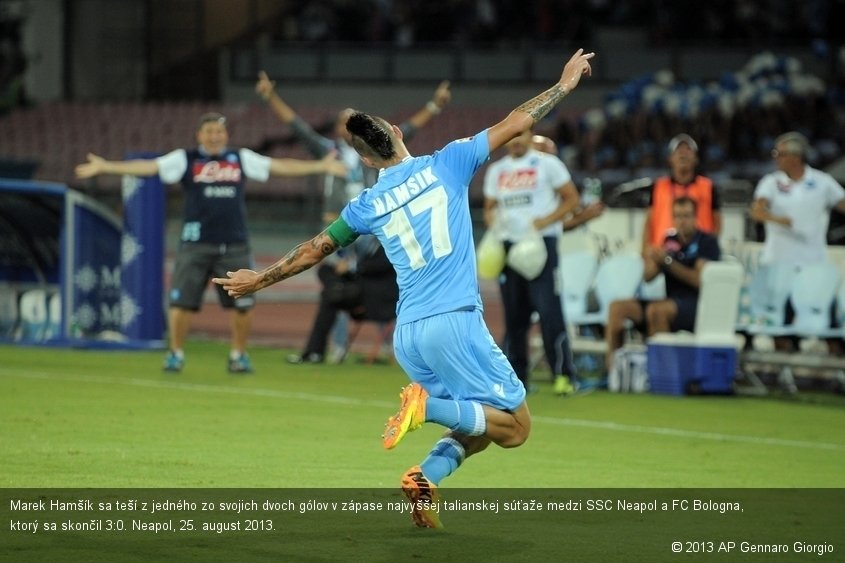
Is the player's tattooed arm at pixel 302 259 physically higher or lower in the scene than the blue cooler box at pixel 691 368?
higher

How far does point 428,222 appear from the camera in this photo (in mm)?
7664

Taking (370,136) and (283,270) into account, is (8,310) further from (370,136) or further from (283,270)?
(370,136)

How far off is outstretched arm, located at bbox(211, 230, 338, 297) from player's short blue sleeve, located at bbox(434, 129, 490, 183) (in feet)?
2.20

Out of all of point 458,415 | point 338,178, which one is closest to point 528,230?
point 338,178

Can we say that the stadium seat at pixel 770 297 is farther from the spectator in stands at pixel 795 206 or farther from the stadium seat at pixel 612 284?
the stadium seat at pixel 612 284

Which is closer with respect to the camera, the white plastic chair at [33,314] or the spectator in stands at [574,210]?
the spectator in stands at [574,210]

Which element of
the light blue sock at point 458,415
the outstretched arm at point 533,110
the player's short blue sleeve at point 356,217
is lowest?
the light blue sock at point 458,415

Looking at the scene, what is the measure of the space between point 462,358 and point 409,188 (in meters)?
0.85

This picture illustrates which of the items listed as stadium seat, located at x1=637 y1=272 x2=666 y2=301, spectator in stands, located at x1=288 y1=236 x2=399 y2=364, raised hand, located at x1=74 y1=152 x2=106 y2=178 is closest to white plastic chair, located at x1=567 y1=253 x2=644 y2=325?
stadium seat, located at x1=637 y1=272 x2=666 y2=301

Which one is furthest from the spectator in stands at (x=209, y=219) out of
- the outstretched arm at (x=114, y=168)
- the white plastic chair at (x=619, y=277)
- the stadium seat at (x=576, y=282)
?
the white plastic chair at (x=619, y=277)

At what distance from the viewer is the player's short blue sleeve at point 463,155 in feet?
25.2

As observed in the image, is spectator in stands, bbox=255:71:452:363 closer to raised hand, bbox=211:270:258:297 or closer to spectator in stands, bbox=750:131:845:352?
spectator in stands, bbox=750:131:845:352

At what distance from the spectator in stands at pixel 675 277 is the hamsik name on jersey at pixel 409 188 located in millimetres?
6506
